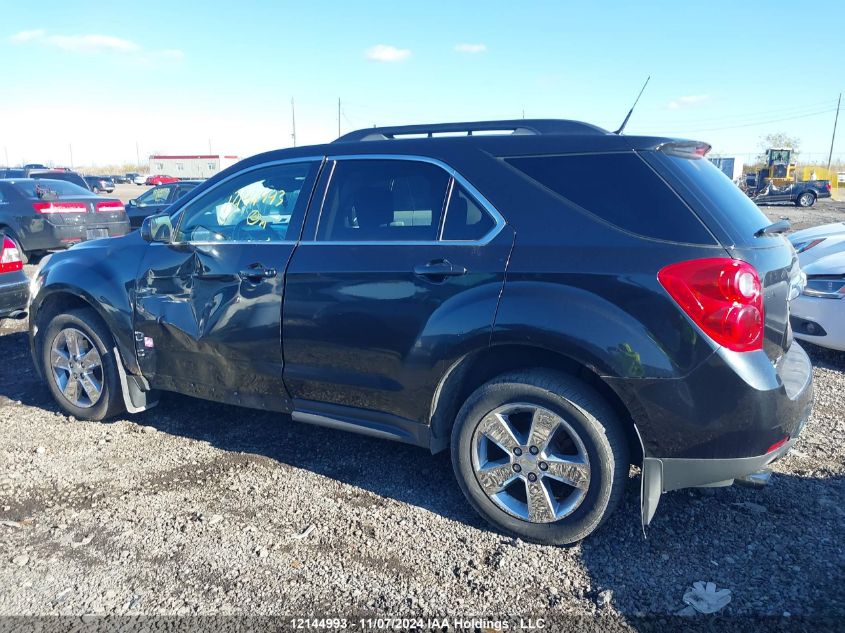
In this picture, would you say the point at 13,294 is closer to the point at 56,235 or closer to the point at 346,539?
the point at 346,539

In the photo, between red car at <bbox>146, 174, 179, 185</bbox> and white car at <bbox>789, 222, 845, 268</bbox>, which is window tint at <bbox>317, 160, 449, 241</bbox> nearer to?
white car at <bbox>789, 222, 845, 268</bbox>

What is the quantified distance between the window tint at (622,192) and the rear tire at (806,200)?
118 ft

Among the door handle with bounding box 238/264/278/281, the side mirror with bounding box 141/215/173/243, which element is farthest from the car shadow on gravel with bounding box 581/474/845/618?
the side mirror with bounding box 141/215/173/243

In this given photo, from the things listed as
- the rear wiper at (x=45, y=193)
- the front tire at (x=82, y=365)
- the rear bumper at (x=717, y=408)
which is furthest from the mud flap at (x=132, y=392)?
the rear wiper at (x=45, y=193)

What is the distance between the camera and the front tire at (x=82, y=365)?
171 inches

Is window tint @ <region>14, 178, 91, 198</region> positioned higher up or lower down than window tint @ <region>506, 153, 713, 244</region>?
lower down

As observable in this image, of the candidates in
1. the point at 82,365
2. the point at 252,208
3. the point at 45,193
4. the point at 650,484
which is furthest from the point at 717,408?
the point at 45,193

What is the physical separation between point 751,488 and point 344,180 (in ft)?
9.20

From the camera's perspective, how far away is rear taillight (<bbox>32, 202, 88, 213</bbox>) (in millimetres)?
Answer: 11117

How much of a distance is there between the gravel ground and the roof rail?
195 centimetres

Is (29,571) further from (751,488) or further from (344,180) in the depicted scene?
(751,488)

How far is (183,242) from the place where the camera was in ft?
13.0

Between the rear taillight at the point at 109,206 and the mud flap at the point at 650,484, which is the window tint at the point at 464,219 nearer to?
the mud flap at the point at 650,484

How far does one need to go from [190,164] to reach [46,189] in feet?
169
